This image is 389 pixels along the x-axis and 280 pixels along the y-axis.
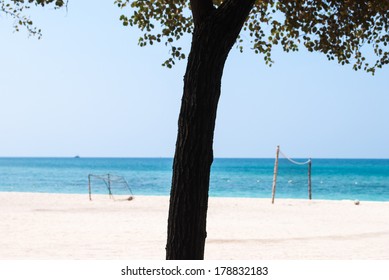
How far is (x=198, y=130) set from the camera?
18.4ft

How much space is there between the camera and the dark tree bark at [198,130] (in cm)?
562

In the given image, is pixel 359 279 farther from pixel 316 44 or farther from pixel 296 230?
pixel 296 230

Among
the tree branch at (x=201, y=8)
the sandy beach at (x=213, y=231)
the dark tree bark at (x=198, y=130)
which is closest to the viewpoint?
the dark tree bark at (x=198, y=130)

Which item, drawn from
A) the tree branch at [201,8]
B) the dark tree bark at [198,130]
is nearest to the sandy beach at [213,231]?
the dark tree bark at [198,130]

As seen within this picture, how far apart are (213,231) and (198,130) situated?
9.01m

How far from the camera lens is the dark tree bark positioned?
5.62 metres

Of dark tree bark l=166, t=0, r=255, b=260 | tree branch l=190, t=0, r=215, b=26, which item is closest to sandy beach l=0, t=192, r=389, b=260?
dark tree bark l=166, t=0, r=255, b=260

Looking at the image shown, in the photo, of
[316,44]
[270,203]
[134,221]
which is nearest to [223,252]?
[316,44]

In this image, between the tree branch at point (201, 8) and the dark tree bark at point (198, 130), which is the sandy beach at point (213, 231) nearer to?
the dark tree bark at point (198, 130)

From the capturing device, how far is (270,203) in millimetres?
23922

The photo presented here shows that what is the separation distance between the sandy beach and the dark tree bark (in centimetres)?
489

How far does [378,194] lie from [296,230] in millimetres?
39860

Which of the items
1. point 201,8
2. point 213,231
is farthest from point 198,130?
point 213,231

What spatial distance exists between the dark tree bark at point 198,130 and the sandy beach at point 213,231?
4.89 m
